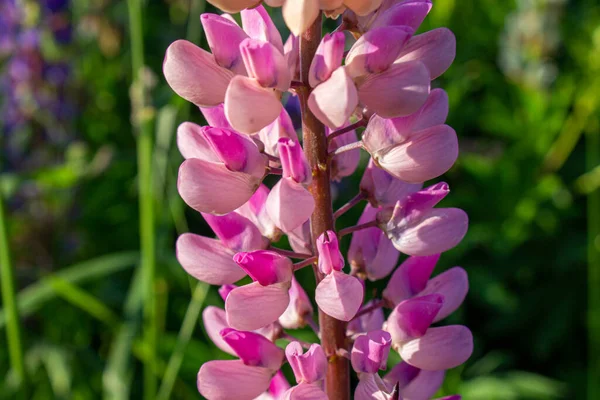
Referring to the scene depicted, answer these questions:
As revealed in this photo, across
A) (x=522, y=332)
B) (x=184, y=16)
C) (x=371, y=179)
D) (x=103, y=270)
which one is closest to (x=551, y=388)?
(x=522, y=332)

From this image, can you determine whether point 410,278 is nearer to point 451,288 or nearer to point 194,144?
point 451,288

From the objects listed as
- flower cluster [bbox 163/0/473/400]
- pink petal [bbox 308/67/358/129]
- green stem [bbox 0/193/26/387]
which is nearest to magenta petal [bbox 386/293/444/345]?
flower cluster [bbox 163/0/473/400]

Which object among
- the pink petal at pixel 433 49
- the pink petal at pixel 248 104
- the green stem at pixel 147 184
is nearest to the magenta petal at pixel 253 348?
the pink petal at pixel 248 104

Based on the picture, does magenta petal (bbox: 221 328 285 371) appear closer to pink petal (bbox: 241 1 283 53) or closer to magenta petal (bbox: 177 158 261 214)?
magenta petal (bbox: 177 158 261 214)

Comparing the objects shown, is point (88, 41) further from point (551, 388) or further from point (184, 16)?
point (551, 388)

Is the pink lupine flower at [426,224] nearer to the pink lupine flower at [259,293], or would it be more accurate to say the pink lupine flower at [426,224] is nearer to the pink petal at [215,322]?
the pink lupine flower at [259,293]

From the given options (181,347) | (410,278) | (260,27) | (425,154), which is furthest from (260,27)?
(181,347)

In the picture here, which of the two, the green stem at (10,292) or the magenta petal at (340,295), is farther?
the green stem at (10,292)
